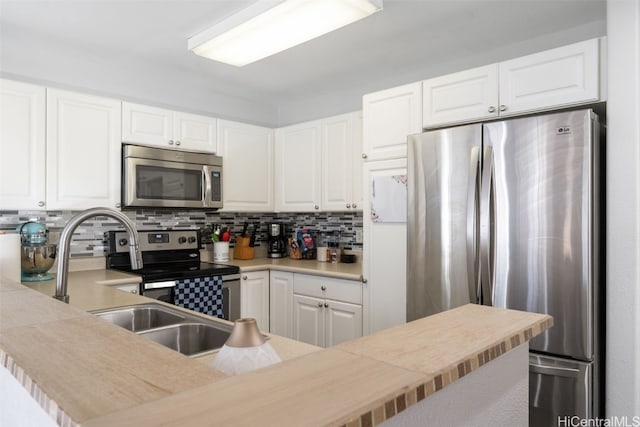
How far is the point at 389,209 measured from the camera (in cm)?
274

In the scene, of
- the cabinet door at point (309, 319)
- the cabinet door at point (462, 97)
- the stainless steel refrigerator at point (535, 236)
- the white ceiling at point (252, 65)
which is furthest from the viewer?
the cabinet door at point (309, 319)

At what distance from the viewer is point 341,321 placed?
3045 millimetres

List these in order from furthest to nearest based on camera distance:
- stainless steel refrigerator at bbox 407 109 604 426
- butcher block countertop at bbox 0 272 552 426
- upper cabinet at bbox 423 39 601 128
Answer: upper cabinet at bbox 423 39 601 128, stainless steel refrigerator at bbox 407 109 604 426, butcher block countertop at bbox 0 272 552 426

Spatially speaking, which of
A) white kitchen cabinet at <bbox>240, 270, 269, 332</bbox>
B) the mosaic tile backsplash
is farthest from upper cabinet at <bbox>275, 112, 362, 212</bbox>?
white kitchen cabinet at <bbox>240, 270, 269, 332</bbox>

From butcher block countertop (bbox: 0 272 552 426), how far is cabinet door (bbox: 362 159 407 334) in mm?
1750

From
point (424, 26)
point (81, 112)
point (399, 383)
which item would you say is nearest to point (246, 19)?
point (424, 26)

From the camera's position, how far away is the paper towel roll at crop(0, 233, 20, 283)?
7.09 feet

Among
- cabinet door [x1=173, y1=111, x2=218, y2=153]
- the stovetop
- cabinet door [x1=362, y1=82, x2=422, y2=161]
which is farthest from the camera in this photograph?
cabinet door [x1=173, y1=111, x2=218, y2=153]

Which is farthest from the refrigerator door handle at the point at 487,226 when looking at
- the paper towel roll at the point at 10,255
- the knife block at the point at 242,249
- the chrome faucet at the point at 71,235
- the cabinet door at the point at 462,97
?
the paper towel roll at the point at 10,255

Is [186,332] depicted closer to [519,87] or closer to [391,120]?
[391,120]

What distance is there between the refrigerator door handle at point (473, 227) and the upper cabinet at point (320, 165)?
120cm

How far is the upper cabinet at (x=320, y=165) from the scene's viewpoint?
334 centimetres

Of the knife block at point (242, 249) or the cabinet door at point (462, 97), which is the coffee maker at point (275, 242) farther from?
the cabinet door at point (462, 97)

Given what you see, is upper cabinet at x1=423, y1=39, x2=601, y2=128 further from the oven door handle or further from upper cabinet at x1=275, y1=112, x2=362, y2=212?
the oven door handle
